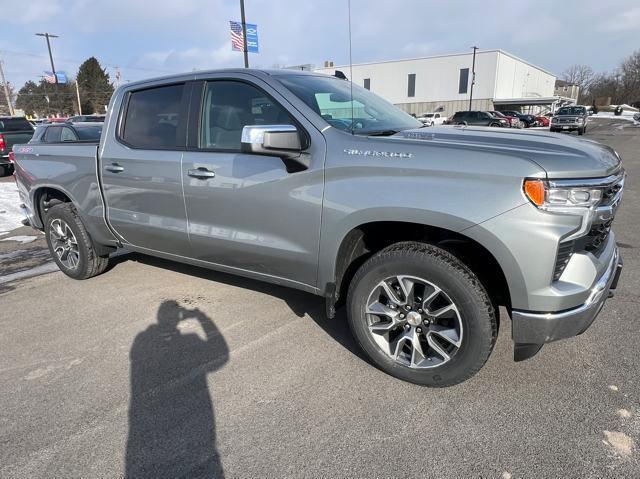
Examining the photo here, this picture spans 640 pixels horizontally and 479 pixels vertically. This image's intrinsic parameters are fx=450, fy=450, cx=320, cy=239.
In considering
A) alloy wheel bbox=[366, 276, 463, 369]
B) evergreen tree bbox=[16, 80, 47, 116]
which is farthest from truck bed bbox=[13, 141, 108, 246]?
evergreen tree bbox=[16, 80, 47, 116]

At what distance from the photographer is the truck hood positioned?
2.23 metres

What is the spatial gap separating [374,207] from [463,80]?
230ft

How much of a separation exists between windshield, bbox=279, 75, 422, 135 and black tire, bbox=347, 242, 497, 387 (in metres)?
0.93

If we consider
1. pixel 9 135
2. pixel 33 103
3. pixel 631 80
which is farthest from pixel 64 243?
pixel 631 80

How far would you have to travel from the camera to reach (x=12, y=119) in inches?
553

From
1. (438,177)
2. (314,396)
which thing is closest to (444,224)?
(438,177)

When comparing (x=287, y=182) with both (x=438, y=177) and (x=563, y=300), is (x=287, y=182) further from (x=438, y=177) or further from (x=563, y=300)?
(x=563, y=300)

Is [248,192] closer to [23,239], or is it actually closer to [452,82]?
[23,239]

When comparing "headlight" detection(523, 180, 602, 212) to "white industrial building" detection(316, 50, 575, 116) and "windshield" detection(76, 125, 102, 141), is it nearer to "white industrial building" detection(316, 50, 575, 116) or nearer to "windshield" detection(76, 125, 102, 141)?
"windshield" detection(76, 125, 102, 141)

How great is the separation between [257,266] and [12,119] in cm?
1463

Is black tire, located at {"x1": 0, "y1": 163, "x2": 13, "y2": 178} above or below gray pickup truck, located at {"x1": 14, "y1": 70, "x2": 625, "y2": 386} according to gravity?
below

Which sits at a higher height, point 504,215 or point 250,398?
point 504,215

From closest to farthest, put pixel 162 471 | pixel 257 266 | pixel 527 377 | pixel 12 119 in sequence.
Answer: pixel 162 471, pixel 527 377, pixel 257 266, pixel 12 119

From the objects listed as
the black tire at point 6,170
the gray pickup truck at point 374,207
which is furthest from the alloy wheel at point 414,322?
the black tire at point 6,170
